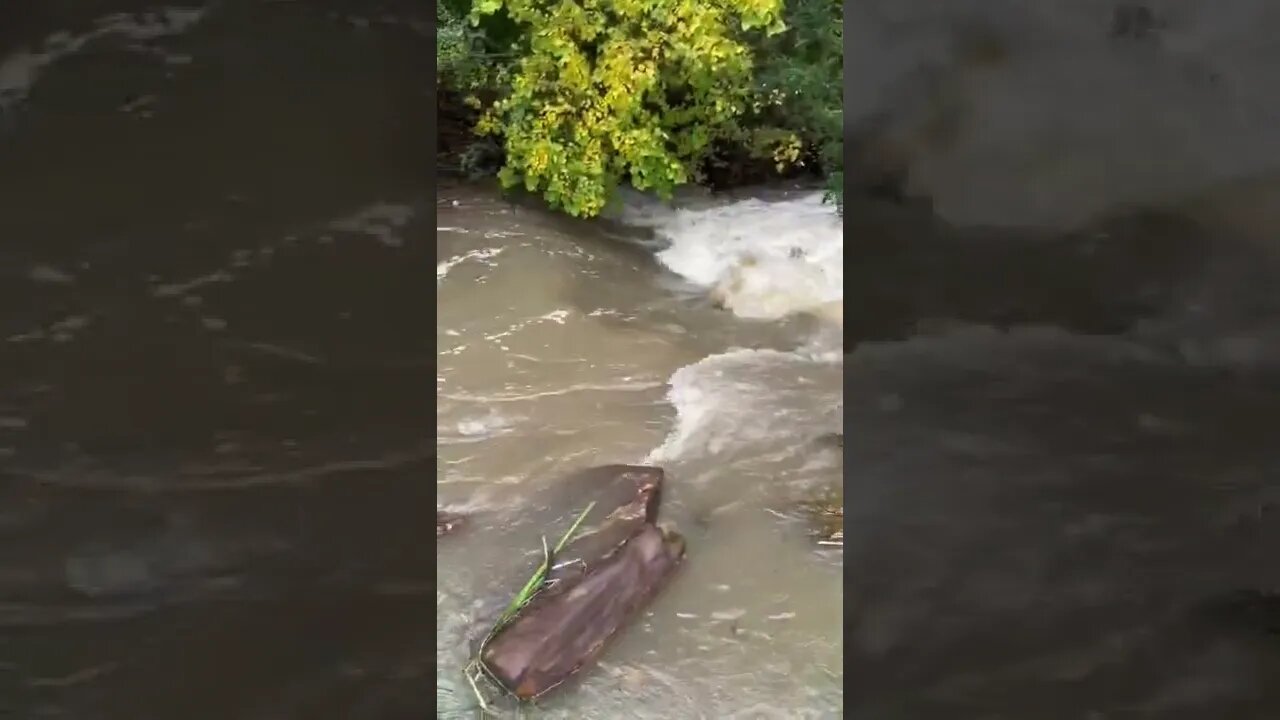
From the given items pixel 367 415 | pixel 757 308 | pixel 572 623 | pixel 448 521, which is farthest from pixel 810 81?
pixel 367 415

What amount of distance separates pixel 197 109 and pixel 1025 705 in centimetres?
72

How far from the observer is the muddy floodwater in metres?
0.64

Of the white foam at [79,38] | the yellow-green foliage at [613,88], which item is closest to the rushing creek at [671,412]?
the yellow-green foliage at [613,88]

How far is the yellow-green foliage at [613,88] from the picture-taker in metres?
2.02

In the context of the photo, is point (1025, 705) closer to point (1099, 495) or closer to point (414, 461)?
point (1099, 495)

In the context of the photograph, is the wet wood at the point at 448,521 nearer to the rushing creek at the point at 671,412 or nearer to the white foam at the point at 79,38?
the rushing creek at the point at 671,412

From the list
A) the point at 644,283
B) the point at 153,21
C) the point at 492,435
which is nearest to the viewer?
the point at 153,21

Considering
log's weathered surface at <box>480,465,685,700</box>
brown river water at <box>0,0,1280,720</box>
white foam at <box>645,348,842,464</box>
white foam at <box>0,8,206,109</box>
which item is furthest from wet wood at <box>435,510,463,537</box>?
white foam at <box>0,8,206,109</box>

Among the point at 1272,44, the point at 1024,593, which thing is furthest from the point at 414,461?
the point at 1272,44

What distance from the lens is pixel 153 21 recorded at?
63cm

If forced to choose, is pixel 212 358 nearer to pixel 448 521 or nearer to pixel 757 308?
pixel 448 521

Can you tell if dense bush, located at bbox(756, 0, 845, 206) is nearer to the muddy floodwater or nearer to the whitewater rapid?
the whitewater rapid

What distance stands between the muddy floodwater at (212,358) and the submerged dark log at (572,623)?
1.82ft

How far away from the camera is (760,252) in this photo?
2.31 metres
